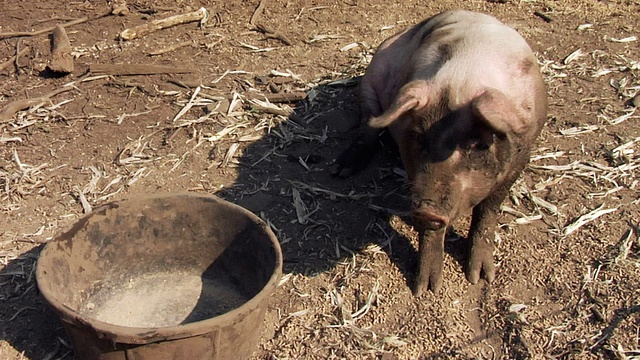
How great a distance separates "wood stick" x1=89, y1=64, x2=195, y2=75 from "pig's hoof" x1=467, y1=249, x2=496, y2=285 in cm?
278

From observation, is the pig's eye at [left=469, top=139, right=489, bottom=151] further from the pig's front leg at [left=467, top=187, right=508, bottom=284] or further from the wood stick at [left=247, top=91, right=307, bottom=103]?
the wood stick at [left=247, top=91, right=307, bottom=103]

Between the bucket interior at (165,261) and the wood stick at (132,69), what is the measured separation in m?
2.10

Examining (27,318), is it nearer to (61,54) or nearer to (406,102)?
(406,102)

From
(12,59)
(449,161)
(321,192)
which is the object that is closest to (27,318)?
(321,192)

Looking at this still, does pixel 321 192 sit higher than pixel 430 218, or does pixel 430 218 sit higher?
pixel 430 218

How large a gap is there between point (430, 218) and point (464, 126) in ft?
1.50

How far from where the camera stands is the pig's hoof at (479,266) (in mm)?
4055

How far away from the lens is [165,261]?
4004mm

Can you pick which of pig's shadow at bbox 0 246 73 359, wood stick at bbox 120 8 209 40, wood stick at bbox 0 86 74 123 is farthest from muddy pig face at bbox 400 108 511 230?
→ wood stick at bbox 120 8 209 40

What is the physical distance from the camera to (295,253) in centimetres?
418

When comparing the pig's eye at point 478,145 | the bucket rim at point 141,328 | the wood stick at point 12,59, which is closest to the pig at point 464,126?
the pig's eye at point 478,145

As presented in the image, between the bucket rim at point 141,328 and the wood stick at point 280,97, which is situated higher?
the bucket rim at point 141,328

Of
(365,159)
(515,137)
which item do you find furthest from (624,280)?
(365,159)

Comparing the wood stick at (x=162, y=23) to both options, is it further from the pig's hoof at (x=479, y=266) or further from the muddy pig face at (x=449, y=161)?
the pig's hoof at (x=479, y=266)
